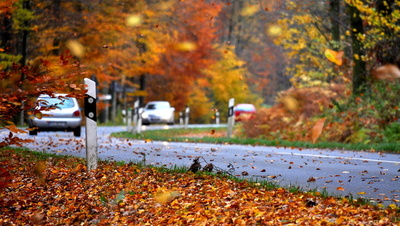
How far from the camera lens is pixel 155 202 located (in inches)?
273

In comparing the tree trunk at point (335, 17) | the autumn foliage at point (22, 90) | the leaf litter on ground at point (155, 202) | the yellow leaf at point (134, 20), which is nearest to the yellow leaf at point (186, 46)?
the yellow leaf at point (134, 20)

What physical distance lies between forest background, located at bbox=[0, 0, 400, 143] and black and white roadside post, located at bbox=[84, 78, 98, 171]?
0.16 metres

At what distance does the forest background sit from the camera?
15461 millimetres

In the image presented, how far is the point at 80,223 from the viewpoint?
6.75 m

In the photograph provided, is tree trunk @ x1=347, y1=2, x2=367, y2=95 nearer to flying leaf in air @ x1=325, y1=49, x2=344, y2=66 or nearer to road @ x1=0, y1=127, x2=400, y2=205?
flying leaf in air @ x1=325, y1=49, x2=344, y2=66

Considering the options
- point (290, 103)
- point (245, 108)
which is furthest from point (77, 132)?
point (245, 108)

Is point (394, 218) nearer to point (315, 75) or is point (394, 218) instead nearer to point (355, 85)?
point (355, 85)

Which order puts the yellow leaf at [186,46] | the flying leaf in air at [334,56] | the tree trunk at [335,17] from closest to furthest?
the tree trunk at [335,17] < the flying leaf in air at [334,56] < the yellow leaf at [186,46]

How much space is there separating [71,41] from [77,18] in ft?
4.59

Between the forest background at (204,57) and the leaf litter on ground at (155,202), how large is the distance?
116 centimetres

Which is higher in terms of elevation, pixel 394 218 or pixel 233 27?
pixel 233 27

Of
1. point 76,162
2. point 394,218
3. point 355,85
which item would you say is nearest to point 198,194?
point 394,218

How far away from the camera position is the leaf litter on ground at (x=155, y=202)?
5.80m

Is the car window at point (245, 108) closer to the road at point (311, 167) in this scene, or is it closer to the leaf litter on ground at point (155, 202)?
the road at point (311, 167)
